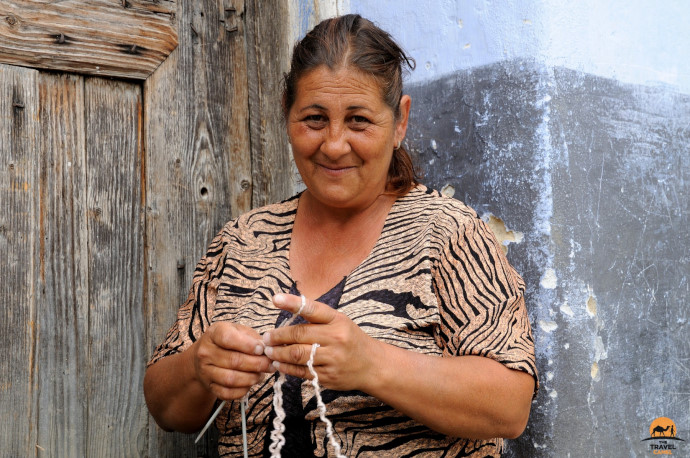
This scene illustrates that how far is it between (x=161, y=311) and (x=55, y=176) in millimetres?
505

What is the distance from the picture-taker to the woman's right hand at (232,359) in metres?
1.43

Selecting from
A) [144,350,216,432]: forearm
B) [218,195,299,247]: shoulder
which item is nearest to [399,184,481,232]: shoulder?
[218,195,299,247]: shoulder

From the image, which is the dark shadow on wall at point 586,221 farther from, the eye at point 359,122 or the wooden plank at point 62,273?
the wooden plank at point 62,273

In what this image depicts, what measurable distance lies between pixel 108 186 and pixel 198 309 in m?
0.50

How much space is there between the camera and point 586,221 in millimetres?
1947

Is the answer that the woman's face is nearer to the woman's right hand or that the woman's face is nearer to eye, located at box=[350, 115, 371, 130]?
eye, located at box=[350, 115, 371, 130]

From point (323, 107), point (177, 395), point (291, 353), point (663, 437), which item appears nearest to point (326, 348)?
point (291, 353)


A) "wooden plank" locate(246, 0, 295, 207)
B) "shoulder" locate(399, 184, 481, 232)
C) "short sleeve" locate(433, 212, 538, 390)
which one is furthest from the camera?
"wooden plank" locate(246, 0, 295, 207)

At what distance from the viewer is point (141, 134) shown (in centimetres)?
217

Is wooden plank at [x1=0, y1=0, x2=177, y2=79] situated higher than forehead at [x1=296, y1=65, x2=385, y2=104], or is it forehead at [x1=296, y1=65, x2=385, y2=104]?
wooden plank at [x1=0, y1=0, x2=177, y2=79]

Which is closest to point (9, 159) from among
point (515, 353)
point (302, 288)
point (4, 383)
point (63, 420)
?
point (4, 383)

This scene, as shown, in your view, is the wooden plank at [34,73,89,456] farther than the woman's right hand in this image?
Yes

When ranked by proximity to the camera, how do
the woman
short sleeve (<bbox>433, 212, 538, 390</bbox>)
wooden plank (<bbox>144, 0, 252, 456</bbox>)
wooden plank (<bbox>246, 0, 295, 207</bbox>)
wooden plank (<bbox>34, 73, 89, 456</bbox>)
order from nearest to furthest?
the woman → short sleeve (<bbox>433, 212, 538, 390</bbox>) → wooden plank (<bbox>34, 73, 89, 456</bbox>) → wooden plank (<bbox>144, 0, 252, 456</bbox>) → wooden plank (<bbox>246, 0, 295, 207</bbox>)

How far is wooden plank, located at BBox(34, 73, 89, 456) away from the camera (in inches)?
77.7
